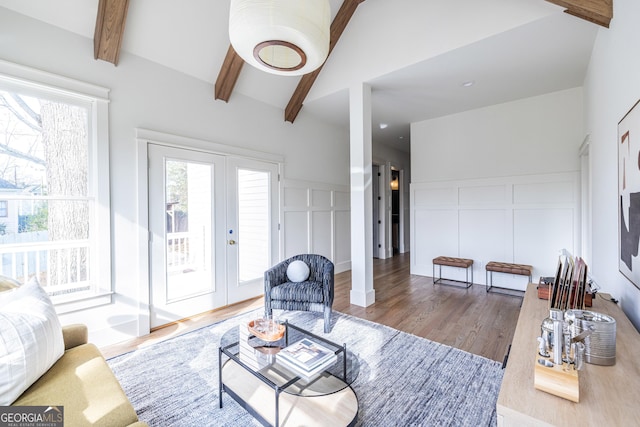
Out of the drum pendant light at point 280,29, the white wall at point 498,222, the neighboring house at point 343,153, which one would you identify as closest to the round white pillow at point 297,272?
the neighboring house at point 343,153

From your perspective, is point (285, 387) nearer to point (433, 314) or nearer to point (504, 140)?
point (433, 314)

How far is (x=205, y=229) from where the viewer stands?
11.7 feet

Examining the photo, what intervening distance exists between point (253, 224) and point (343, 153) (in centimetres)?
254

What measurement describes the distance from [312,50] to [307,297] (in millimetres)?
2239

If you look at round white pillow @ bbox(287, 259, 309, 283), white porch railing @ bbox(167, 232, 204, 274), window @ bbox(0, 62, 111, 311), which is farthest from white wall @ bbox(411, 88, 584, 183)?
window @ bbox(0, 62, 111, 311)

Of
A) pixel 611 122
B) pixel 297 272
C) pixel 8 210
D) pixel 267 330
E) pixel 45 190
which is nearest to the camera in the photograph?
pixel 267 330

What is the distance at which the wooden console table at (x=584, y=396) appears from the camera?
2.83 ft

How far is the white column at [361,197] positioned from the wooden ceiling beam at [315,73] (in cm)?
72

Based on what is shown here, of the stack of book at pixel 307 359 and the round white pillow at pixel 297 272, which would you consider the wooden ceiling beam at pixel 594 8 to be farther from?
the round white pillow at pixel 297 272

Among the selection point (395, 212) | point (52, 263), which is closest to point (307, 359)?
point (52, 263)

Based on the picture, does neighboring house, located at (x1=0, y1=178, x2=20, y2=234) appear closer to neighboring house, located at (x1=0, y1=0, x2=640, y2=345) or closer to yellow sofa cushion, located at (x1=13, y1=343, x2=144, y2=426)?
neighboring house, located at (x1=0, y1=0, x2=640, y2=345)

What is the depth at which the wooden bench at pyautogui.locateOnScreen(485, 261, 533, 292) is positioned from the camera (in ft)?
12.8

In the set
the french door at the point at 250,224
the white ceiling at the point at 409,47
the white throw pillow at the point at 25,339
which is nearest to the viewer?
the white throw pillow at the point at 25,339

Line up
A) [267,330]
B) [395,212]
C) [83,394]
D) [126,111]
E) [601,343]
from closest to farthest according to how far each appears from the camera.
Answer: [601,343]
[83,394]
[267,330]
[126,111]
[395,212]
